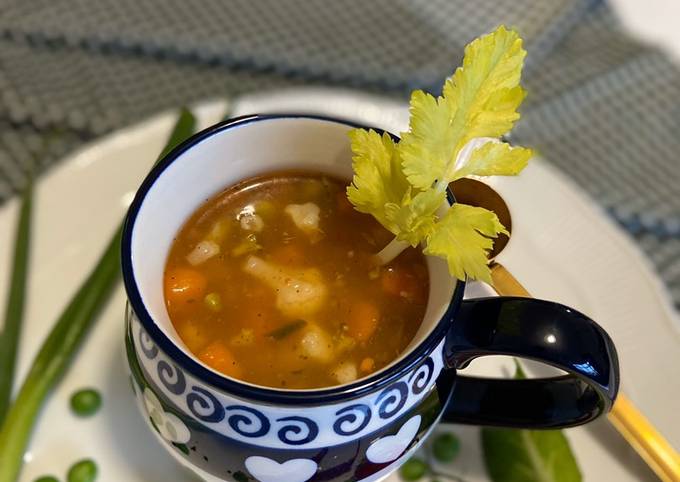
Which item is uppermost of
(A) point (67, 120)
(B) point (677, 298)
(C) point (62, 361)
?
(A) point (67, 120)

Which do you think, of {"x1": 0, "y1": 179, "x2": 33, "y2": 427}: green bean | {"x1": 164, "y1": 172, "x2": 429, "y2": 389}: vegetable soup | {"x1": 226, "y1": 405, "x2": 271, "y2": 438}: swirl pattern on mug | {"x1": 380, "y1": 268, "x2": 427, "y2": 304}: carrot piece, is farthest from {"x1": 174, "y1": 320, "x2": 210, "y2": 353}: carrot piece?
{"x1": 0, "y1": 179, "x2": 33, "y2": 427}: green bean

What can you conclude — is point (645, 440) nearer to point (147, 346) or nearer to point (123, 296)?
point (147, 346)

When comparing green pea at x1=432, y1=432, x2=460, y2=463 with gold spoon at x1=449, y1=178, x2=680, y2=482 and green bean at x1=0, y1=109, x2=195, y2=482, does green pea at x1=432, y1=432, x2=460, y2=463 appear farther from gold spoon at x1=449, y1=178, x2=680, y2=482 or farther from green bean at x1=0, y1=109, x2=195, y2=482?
green bean at x1=0, y1=109, x2=195, y2=482

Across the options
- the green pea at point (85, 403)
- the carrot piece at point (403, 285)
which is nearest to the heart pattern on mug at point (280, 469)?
the carrot piece at point (403, 285)

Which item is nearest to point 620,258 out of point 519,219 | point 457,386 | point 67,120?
point 519,219

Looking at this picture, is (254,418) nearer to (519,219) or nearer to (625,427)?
(625,427)
